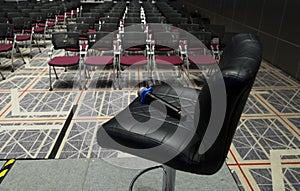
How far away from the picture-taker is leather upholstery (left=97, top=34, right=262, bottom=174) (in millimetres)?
1094

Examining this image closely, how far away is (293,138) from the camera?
10.8 ft

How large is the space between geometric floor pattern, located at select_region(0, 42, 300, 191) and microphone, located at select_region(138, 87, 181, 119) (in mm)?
1282

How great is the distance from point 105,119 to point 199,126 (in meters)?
2.52

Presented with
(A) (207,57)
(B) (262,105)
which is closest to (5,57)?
(A) (207,57)

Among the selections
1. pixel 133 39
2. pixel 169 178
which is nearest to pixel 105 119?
pixel 169 178

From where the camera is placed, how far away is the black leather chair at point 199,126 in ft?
3.61

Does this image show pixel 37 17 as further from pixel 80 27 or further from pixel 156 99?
pixel 156 99

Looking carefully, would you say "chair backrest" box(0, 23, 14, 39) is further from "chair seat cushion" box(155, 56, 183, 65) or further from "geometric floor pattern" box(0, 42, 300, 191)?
"chair seat cushion" box(155, 56, 183, 65)

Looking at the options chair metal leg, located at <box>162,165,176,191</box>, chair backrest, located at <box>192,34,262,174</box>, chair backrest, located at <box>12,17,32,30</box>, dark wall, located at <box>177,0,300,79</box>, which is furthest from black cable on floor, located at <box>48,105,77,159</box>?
dark wall, located at <box>177,0,300,79</box>

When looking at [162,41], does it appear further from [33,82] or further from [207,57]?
[33,82]

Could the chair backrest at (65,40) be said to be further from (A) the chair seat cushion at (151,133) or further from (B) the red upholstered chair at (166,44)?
(A) the chair seat cushion at (151,133)

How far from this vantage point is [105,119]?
3.62 metres

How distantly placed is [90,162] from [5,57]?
523cm

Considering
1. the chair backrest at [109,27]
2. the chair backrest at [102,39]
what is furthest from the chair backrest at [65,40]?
the chair backrest at [109,27]
